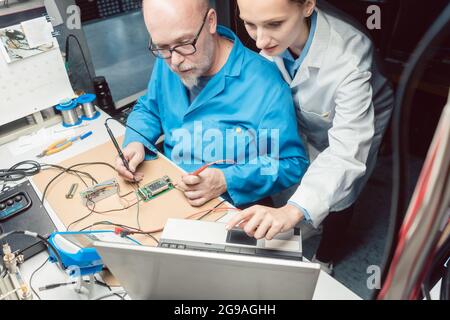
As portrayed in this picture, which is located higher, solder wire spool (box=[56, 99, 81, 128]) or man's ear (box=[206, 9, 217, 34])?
man's ear (box=[206, 9, 217, 34])

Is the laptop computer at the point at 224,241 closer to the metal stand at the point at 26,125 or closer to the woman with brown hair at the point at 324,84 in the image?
the woman with brown hair at the point at 324,84

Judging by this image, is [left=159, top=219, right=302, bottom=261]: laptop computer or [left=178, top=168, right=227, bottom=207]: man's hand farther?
[left=178, top=168, right=227, bottom=207]: man's hand

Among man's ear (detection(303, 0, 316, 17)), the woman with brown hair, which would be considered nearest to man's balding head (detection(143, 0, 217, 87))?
the woman with brown hair

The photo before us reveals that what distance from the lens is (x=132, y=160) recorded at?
126cm

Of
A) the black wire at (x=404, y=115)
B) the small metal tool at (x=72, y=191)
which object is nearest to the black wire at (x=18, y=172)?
the small metal tool at (x=72, y=191)

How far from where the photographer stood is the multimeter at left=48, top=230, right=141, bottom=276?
0.86 meters

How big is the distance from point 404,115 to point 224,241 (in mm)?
586

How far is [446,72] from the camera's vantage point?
1.87m

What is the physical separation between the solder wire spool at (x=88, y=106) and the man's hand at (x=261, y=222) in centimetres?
104

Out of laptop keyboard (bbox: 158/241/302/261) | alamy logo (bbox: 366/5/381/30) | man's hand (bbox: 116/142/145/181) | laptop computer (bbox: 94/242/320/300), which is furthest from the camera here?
alamy logo (bbox: 366/5/381/30)

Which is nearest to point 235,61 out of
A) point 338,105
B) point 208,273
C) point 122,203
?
point 338,105

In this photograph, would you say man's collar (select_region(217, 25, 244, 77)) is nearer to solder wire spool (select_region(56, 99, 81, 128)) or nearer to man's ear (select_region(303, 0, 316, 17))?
man's ear (select_region(303, 0, 316, 17))

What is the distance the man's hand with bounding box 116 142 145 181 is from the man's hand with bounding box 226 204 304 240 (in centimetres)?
51
